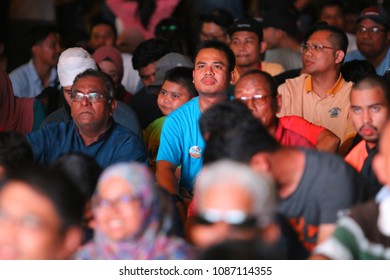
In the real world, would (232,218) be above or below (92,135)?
above

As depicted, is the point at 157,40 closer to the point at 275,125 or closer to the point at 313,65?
the point at 313,65

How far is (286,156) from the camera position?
4262mm

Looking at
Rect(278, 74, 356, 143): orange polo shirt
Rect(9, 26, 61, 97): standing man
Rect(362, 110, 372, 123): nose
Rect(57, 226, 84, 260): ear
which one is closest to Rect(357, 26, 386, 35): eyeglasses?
Rect(278, 74, 356, 143): orange polo shirt

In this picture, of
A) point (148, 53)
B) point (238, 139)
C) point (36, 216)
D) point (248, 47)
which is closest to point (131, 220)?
point (36, 216)

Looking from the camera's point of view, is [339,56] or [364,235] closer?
[364,235]

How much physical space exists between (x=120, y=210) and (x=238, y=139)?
2.52 feet

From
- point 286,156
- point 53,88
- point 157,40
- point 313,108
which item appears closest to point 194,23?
point 157,40

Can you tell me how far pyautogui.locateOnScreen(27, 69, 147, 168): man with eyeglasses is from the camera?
5.46 m

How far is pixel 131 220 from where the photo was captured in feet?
12.5

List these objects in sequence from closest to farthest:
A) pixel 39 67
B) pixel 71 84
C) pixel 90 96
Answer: pixel 90 96 → pixel 71 84 → pixel 39 67

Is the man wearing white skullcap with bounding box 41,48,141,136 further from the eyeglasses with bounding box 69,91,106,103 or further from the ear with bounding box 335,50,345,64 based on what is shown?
the ear with bounding box 335,50,345,64

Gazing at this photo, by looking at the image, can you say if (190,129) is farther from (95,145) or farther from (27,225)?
(27,225)

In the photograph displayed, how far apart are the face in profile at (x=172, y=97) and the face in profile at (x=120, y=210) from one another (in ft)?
8.78

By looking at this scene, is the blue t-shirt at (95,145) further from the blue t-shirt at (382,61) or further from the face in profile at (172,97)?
the blue t-shirt at (382,61)
